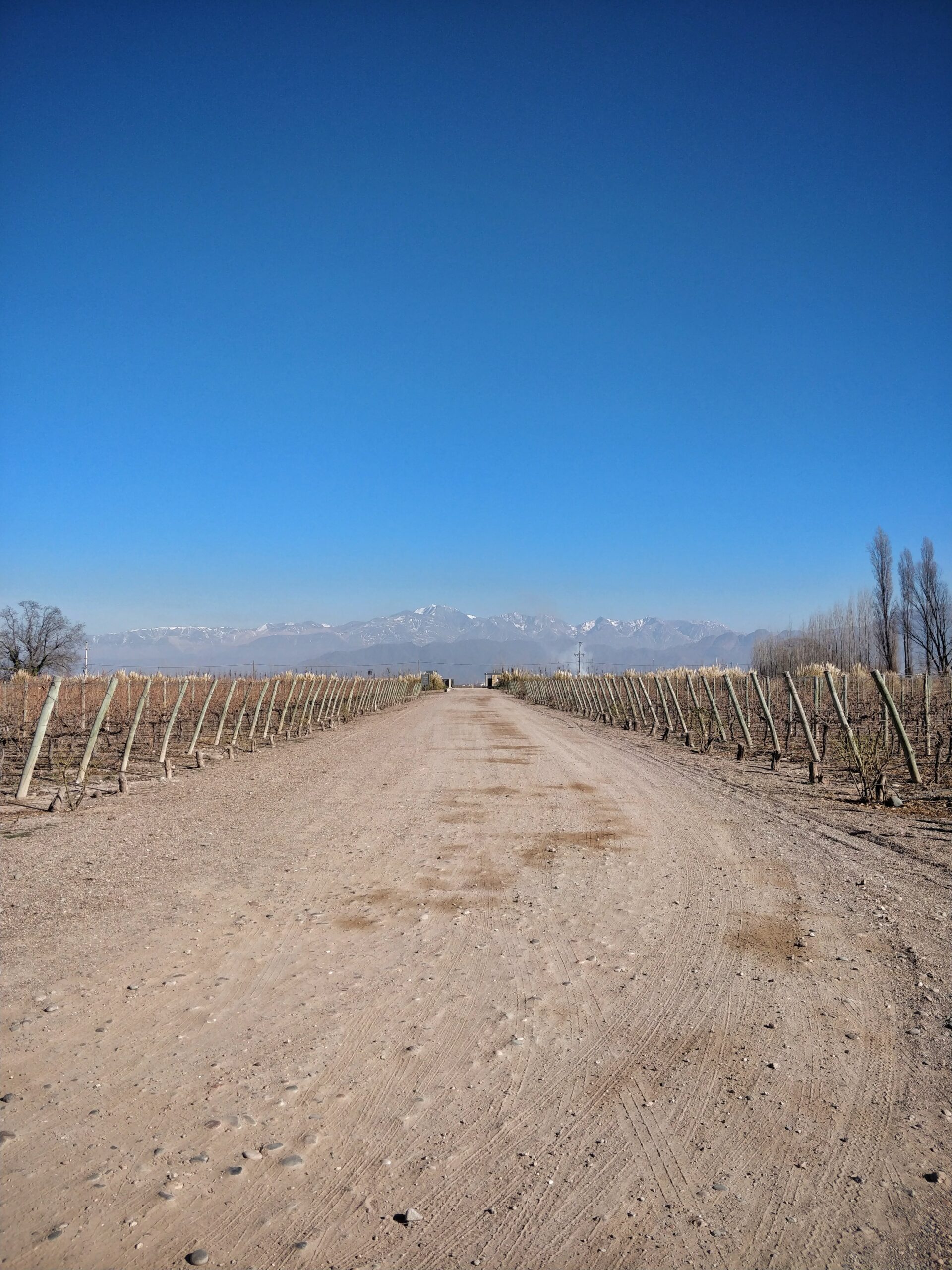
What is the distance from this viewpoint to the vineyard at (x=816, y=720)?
12516 millimetres

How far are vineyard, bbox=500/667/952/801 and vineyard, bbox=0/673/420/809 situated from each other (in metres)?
10.6

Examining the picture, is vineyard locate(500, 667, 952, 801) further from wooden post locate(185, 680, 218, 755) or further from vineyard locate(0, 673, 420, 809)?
vineyard locate(0, 673, 420, 809)

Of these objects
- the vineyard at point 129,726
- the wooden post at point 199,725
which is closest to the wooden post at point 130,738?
the vineyard at point 129,726

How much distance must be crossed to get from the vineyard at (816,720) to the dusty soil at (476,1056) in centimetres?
517

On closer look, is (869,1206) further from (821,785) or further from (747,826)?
(821,785)

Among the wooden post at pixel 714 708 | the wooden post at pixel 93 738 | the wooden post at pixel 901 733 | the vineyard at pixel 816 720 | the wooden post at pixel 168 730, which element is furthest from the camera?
the wooden post at pixel 714 708

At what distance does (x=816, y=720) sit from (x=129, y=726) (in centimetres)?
1863

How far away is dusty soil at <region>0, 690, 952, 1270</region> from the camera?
2490 millimetres

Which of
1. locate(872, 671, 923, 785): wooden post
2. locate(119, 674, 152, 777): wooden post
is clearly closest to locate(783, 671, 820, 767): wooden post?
locate(872, 671, 923, 785): wooden post

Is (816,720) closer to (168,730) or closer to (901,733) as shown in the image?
(901,733)

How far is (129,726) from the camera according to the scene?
74.9 feet

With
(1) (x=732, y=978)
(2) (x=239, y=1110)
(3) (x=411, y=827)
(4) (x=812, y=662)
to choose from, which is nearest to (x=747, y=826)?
(3) (x=411, y=827)

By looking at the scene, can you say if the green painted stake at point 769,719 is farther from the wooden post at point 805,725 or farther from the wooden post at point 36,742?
the wooden post at point 36,742

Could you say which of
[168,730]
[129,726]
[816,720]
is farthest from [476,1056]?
[129,726]
